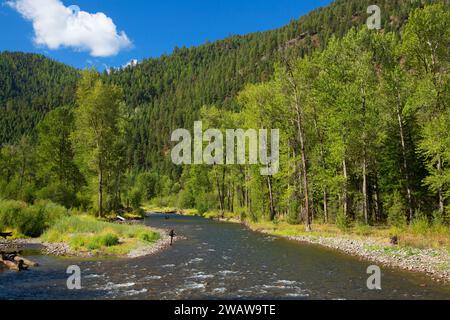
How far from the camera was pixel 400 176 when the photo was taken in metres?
39.3

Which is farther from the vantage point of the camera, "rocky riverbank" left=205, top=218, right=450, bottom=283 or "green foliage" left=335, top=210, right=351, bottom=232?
"green foliage" left=335, top=210, right=351, bottom=232

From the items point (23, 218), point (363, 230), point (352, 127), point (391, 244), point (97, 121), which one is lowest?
point (391, 244)

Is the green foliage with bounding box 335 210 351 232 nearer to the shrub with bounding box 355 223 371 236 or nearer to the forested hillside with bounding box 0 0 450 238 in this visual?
the forested hillside with bounding box 0 0 450 238

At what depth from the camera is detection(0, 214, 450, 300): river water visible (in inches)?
624

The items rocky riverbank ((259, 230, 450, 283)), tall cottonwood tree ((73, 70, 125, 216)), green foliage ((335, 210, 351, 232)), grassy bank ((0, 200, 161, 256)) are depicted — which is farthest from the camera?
tall cottonwood tree ((73, 70, 125, 216))

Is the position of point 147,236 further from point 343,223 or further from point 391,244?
point 391,244

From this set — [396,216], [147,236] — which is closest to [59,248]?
[147,236]

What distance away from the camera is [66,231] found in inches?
1316

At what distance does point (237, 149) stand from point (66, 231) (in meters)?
39.9

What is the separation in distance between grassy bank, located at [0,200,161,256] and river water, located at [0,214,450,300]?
10.9ft

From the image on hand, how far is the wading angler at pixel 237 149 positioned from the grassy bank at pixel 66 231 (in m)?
23.2

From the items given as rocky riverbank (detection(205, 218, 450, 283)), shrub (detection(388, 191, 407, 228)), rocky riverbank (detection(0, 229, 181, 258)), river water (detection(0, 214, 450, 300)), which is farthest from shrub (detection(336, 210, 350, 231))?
rocky riverbank (detection(0, 229, 181, 258))

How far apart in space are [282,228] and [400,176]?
1345 centimetres

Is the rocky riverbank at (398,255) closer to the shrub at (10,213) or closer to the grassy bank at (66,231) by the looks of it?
the grassy bank at (66,231)
